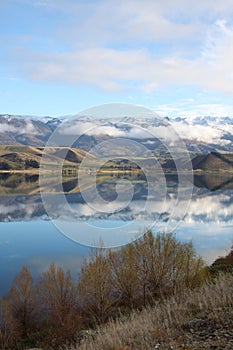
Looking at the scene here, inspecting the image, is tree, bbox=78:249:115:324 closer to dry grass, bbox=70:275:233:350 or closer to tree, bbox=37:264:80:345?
tree, bbox=37:264:80:345

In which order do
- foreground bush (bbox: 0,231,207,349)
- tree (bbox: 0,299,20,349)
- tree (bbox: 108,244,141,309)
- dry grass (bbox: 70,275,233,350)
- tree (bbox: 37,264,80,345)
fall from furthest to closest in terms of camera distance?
tree (bbox: 108,244,141,309) < foreground bush (bbox: 0,231,207,349) < tree (bbox: 37,264,80,345) < tree (bbox: 0,299,20,349) < dry grass (bbox: 70,275,233,350)

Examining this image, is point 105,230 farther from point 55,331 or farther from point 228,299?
point 228,299

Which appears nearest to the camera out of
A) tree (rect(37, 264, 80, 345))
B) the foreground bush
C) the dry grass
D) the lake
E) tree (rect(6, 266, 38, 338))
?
the dry grass

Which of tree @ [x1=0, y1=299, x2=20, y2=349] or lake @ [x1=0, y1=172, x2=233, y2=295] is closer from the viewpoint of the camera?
tree @ [x1=0, y1=299, x2=20, y2=349]

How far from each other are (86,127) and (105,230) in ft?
35.1

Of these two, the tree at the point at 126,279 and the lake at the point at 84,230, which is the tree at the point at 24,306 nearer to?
the lake at the point at 84,230

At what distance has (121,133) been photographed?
74.2 feet

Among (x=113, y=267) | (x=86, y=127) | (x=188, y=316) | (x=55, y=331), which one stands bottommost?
(x=55, y=331)

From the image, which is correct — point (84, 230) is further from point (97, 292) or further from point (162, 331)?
point (162, 331)

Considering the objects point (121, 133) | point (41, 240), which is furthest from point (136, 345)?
point (41, 240)

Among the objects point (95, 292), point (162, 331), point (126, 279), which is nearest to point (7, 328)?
point (95, 292)

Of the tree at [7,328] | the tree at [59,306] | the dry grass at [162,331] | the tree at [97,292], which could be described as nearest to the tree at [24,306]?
the tree at [7,328]

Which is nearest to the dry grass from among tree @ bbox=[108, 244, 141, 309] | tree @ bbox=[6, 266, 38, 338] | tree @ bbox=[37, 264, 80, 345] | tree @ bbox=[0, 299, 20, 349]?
tree @ bbox=[37, 264, 80, 345]

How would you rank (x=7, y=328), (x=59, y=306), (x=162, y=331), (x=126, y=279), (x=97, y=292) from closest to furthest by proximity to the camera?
(x=162, y=331), (x=7, y=328), (x=59, y=306), (x=97, y=292), (x=126, y=279)
